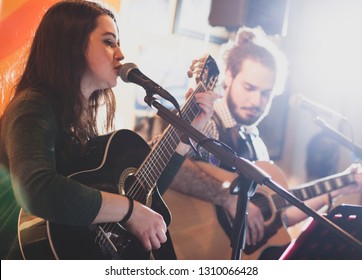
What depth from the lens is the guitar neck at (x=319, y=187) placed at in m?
1.97

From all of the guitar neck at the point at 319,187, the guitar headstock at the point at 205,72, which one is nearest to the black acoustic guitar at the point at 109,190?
the guitar headstock at the point at 205,72

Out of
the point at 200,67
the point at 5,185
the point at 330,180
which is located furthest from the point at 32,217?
the point at 330,180

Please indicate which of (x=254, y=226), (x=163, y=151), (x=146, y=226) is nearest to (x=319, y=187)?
(x=254, y=226)

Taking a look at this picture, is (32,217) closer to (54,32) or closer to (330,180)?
(54,32)

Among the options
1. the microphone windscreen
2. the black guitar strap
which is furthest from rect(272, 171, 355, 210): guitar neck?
the microphone windscreen

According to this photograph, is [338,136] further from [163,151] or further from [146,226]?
[146,226]

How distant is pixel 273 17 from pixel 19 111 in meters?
1.54

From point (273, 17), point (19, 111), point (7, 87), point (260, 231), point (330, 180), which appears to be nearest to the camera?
point (19, 111)

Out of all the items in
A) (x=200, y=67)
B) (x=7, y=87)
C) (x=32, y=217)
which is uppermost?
(x=200, y=67)

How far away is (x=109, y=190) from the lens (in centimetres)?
122

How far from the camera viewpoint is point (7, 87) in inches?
54.6

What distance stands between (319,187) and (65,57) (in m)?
1.29

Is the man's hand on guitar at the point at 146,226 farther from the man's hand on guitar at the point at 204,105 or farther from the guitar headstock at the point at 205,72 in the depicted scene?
the guitar headstock at the point at 205,72
